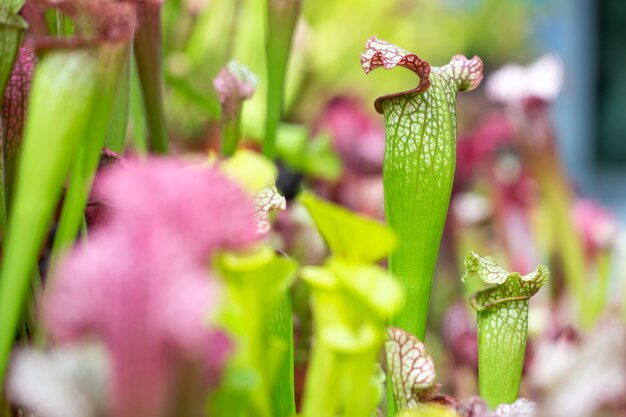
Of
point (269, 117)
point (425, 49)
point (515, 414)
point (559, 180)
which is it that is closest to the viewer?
point (515, 414)

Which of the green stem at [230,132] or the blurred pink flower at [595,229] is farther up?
the green stem at [230,132]

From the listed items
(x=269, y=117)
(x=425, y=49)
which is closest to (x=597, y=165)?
(x=425, y=49)

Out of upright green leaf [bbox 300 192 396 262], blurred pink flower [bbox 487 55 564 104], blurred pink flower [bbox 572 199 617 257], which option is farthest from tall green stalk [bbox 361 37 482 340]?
blurred pink flower [bbox 572 199 617 257]

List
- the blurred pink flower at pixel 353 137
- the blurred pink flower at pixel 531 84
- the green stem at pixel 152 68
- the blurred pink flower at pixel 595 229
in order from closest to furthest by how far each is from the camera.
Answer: the green stem at pixel 152 68
the blurred pink flower at pixel 531 84
the blurred pink flower at pixel 595 229
the blurred pink flower at pixel 353 137

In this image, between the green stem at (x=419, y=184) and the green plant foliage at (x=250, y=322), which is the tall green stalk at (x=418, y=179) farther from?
the green plant foliage at (x=250, y=322)

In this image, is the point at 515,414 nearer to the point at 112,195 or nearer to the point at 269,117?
the point at 112,195

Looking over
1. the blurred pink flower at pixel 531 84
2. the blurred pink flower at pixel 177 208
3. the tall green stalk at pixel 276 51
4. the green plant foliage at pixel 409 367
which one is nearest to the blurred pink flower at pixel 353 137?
the blurred pink flower at pixel 531 84

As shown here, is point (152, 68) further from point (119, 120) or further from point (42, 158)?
point (42, 158)
